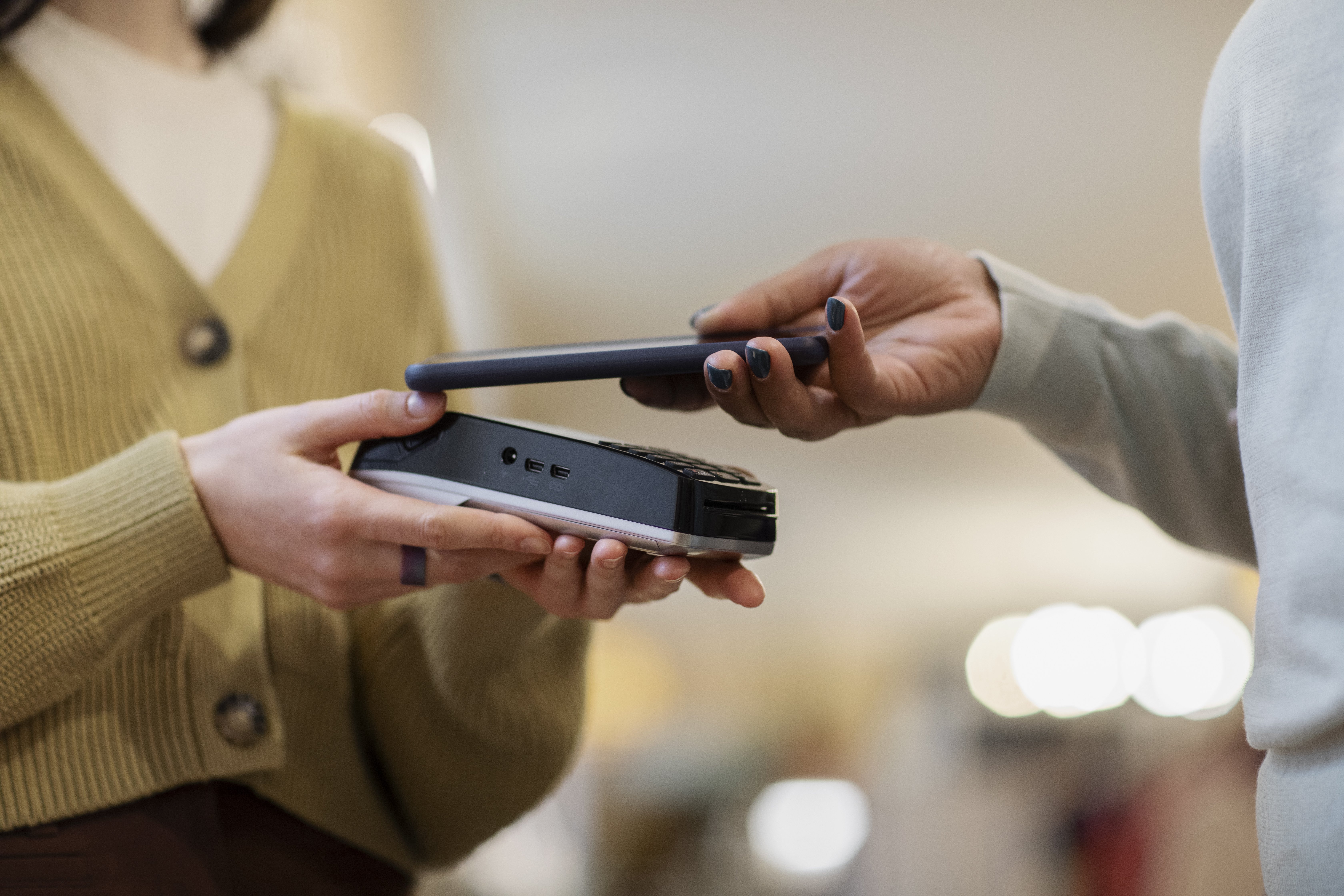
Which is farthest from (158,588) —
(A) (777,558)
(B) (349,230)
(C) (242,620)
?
(A) (777,558)

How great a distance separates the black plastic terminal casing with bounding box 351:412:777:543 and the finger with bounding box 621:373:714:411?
6 cm

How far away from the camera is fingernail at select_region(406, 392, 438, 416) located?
0.44 metres

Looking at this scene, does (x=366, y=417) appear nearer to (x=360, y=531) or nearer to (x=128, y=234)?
(x=360, y=531)

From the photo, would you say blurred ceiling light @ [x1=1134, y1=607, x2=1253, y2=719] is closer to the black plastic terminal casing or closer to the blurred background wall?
the blurred background wall

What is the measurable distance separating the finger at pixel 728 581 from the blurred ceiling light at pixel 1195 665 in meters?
4.55

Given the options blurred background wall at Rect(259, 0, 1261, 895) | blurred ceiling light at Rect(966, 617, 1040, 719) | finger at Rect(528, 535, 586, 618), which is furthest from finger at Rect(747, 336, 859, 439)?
blurred ceiling light at Rect(966, 617, 1040, 719)

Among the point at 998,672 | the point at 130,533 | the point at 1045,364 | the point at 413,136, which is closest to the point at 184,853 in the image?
the point at 130,533

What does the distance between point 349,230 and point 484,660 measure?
31 cm

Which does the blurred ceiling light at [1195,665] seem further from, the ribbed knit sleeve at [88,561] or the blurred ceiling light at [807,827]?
the ribbed knit sleeve at [88,561]

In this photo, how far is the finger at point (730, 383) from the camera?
41 centimetres

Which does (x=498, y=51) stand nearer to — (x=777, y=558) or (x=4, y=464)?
(x=4, y=464)

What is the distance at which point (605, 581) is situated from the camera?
42 centimetres

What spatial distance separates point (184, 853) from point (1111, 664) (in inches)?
205

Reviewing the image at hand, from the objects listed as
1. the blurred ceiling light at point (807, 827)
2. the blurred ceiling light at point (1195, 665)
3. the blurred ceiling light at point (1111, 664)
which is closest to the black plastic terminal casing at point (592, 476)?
the blurred ceiling light at point (807, 827)
